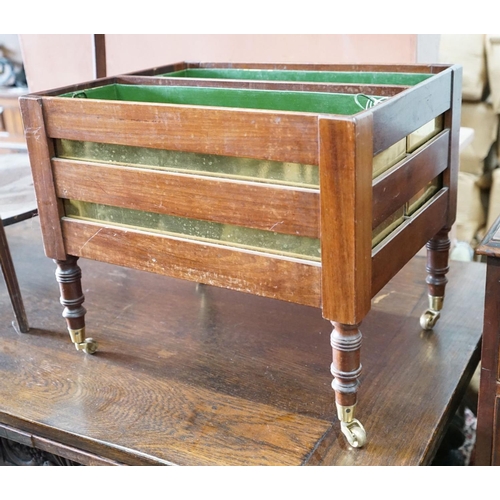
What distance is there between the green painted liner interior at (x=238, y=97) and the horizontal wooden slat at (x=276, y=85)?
0.02 meters

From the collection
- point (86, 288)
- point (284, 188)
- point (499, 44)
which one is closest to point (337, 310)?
point (284, 188)

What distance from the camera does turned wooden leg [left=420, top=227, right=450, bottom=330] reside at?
1.55 m

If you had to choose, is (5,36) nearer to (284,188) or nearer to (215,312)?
(215,312)

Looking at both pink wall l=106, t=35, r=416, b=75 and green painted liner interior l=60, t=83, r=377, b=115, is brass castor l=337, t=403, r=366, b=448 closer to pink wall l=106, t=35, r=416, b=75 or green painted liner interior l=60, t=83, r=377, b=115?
green painted liner interior l=60, t=83, r=377, b=115

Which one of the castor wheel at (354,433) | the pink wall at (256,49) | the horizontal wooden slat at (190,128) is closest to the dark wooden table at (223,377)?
the castor wheel at (354,433)

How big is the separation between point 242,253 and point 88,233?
373 mm

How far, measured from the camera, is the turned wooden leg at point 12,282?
1.66 m

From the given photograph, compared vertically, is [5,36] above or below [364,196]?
above

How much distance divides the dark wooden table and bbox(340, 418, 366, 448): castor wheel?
0.06 ft

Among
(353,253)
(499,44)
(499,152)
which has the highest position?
(499,44)

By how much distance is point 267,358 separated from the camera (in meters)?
1.57

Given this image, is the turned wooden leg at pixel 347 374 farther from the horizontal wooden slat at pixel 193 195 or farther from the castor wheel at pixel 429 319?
the castor wheel at pixel 429 319

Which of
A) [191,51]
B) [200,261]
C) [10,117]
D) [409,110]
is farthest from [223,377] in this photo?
[10,117]

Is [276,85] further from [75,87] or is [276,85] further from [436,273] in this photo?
[436,273]
